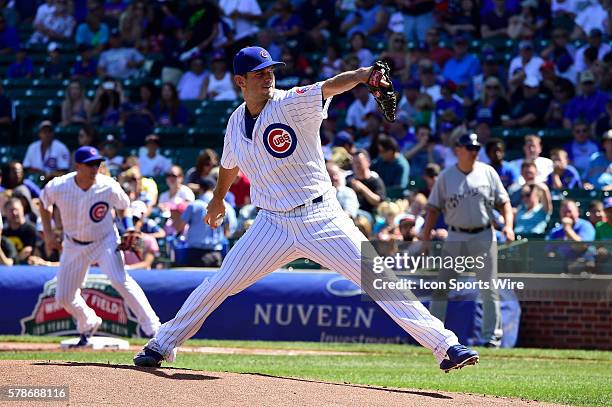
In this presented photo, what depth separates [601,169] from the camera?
14734mm

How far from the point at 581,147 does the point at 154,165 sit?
6309 mm

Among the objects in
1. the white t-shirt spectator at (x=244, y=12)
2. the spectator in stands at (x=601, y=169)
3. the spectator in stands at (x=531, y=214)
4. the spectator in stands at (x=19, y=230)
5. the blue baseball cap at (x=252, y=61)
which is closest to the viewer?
the blue baseball cap at (x=252, y=61)

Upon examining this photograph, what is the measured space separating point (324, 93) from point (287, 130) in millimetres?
359

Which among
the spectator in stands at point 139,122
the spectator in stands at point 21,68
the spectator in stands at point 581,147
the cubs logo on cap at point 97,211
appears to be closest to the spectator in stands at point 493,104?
the spectator in stands at point 581,147

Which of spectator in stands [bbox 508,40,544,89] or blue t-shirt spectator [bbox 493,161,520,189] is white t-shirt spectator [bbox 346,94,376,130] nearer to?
spectator in stands [bbox 508,40,544,89]

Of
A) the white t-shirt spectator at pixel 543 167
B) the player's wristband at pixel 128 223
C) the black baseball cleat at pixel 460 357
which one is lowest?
the black baseball cleat at pixel 460 357

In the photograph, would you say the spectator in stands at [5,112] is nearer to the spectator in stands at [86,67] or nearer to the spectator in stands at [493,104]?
the spectator in stands at [86,67]

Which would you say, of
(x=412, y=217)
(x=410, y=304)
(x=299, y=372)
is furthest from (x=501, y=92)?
(x=410, y=304)

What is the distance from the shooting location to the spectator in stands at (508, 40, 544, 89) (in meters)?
16.7

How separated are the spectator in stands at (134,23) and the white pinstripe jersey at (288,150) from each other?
14369mm

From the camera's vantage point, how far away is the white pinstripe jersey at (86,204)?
11047 mm

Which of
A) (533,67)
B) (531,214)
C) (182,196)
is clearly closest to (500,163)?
(531,214)

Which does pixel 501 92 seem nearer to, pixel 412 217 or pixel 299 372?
pixel 412 217

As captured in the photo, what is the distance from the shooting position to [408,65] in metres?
17.8
